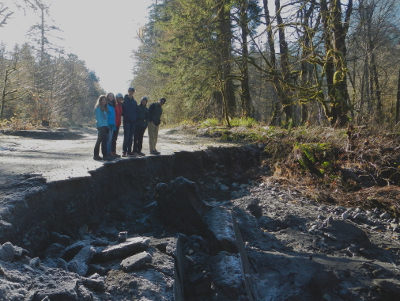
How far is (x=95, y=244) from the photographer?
428 cm

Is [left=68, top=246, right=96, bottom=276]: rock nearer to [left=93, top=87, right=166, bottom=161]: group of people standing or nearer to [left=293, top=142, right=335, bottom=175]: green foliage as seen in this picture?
[left=93, top=87, right=166, bottom=161]: group of people standing

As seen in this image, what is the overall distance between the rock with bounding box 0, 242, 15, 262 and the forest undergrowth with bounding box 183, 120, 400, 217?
691cm

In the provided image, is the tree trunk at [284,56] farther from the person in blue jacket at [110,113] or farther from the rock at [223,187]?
the person in blue jacket at [110,113]

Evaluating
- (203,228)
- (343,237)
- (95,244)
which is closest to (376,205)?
(343,237)

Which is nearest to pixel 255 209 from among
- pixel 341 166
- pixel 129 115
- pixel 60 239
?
pixel 341 166

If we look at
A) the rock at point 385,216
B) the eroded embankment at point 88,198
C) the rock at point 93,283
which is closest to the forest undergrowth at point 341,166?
the rock at point 385,216

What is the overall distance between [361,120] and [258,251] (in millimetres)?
7043

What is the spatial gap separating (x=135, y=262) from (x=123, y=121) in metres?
5.15

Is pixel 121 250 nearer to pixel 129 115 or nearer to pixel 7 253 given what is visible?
pixel 7 253

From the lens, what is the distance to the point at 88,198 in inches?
214

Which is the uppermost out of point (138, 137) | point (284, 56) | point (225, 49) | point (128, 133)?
point (225, 49)

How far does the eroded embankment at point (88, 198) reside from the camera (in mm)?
3924

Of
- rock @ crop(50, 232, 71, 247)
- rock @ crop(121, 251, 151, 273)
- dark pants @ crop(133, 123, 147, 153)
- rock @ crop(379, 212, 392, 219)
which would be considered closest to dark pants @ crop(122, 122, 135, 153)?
dark pants @ crop(133, 123, 147, 153)

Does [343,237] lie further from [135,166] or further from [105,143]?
[105,143]
